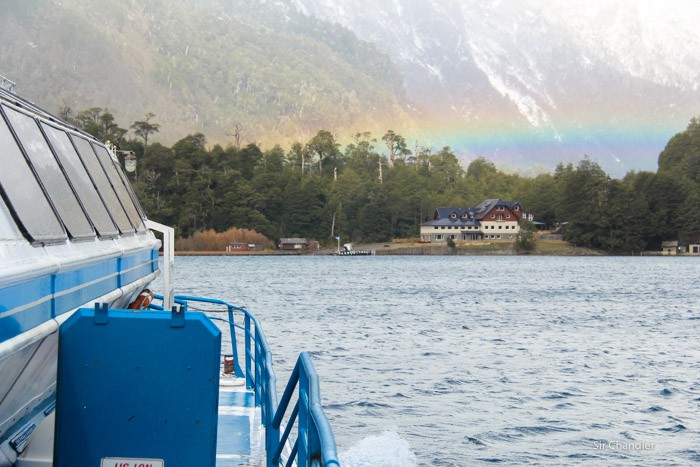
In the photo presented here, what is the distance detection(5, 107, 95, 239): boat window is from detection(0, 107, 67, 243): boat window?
0.65 ft

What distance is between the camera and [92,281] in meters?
6.83

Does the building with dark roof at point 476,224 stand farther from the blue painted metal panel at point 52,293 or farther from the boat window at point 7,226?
the boat window at point 7,226

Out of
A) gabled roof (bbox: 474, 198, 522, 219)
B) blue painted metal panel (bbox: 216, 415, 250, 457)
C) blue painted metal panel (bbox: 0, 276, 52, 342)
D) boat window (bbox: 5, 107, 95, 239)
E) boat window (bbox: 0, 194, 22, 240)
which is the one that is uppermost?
gabled roof (bbox: 474, 198, 522, 219)

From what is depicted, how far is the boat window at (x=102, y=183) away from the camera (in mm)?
9586

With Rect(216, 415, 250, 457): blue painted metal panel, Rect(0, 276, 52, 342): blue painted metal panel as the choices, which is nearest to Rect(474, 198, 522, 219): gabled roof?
Rect(216, 415, 250, 457): blue painted metal panel

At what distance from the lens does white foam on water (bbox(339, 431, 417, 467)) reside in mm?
15427

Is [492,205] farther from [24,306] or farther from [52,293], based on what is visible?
[24,306]

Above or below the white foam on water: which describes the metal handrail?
above

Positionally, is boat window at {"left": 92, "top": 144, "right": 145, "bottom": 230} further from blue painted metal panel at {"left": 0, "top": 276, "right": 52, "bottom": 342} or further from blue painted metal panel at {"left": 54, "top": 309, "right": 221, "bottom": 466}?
blue painted metal panel at {"left": 0, "top": 276, "right": 52, "bottom": 342}

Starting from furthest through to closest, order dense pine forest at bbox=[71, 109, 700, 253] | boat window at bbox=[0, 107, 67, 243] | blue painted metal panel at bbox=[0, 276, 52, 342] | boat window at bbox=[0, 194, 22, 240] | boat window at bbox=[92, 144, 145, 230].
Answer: dense pine forest at bbox=[71, 109, 700, 253], boat window at bbox=[92, 144, 145, 230], boat window at bbox=[0, 107, 67, 243], boat window at bbox=[0, 194, 22, 240], blue painted metal panel at bbox=[0, 276, 52, 342]

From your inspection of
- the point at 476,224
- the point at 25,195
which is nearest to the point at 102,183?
the point at 25,195

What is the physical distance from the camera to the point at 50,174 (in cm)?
700

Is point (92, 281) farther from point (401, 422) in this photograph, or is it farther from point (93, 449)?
point (401, 422)

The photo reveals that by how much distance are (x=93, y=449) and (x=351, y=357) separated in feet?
80.1
